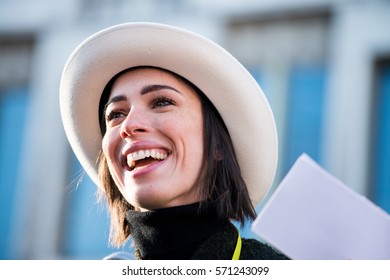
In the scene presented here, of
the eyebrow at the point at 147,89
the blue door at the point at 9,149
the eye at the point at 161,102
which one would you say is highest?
the eyebrow at the point at 147,89

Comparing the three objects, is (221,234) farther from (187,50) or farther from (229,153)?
(187,50)

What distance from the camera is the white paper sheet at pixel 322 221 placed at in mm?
1760

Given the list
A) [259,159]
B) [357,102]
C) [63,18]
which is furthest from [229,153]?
[63,18]

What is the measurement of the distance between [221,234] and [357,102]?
403cm

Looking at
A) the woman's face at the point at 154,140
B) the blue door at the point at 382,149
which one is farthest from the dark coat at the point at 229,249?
the blue door at the point at 382,149

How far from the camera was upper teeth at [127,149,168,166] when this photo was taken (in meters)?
1.75

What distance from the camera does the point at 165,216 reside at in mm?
1738

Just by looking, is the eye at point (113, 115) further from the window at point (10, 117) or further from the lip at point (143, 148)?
the window at point (10, 117)

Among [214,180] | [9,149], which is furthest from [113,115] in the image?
[9,149]

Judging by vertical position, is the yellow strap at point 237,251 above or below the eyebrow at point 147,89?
Result: below

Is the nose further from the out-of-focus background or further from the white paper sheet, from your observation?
the out-of-focus background

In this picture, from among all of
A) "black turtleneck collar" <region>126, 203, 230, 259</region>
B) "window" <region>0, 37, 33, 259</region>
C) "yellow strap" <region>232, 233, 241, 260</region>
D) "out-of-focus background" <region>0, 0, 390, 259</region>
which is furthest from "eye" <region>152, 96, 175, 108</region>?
"window" <region>0, 37, 33, 259</region>

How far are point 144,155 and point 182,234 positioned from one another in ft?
0.62

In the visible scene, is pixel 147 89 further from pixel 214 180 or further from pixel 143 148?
pixel 214 180
